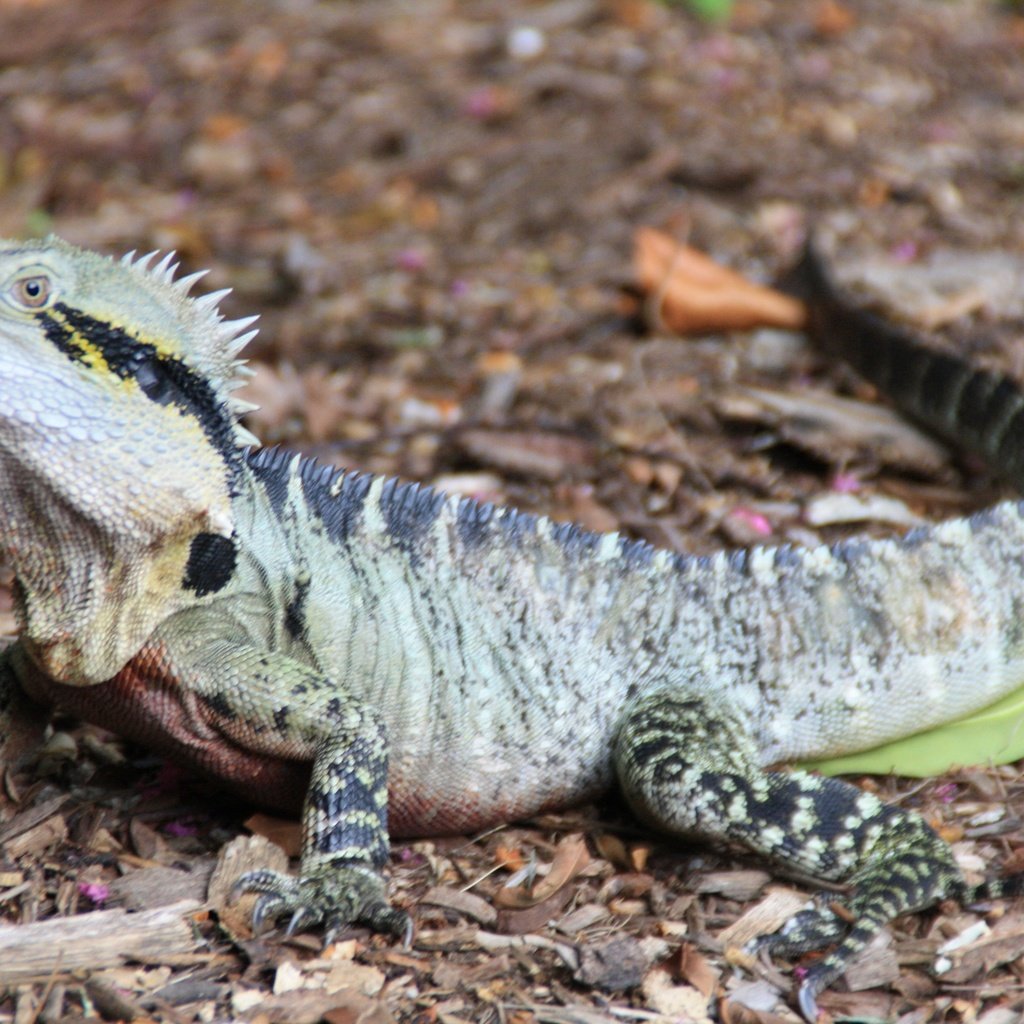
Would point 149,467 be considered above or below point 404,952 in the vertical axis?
above

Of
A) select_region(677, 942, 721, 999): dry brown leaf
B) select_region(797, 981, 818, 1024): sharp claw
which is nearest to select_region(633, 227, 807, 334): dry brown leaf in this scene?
select_region(677, 942, 721, 999): dry brown leaf

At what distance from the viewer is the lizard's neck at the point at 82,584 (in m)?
3.80

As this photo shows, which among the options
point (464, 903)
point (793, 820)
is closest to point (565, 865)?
point (464, 903)

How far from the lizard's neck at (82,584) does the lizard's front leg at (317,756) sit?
8.9 inches

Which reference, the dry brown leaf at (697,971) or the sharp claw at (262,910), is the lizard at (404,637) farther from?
the dry brown leaf at (697,971)

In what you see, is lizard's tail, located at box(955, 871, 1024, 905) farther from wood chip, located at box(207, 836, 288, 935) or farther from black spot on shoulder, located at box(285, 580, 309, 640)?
black spot on shoulder, located at box(285, 580, 309, 640)

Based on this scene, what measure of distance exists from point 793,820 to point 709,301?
4065 mm

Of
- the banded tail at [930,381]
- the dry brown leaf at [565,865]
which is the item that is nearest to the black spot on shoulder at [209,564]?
the dry brown leaf at [565,865]

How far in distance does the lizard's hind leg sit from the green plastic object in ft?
1.39

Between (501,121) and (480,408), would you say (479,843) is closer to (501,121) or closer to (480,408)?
(480,408)

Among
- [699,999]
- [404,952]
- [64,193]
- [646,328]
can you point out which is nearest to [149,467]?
[404,952]

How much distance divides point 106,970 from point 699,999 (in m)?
1.65

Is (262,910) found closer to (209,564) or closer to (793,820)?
(209,564)

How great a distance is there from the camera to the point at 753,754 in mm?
4523
